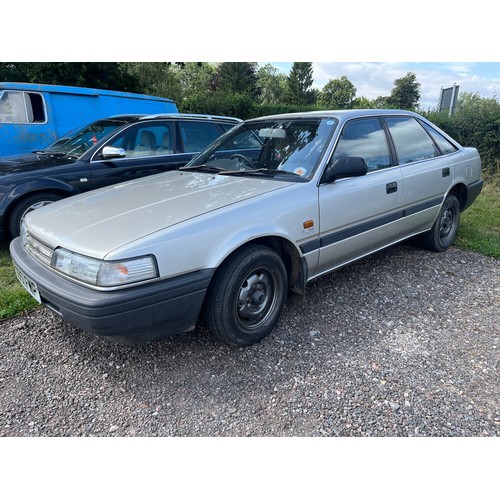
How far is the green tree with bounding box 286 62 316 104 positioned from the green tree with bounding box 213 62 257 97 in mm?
10734

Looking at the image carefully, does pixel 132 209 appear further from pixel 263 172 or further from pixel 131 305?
pixel 263 172

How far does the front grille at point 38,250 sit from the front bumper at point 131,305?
3.4 inches

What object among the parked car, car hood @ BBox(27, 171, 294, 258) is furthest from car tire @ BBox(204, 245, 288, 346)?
car hood @ BBox(27, 171, 294, 258)

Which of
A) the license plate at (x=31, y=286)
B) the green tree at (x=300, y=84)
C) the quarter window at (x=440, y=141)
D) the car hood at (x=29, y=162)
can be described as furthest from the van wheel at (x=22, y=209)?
the green tree at (x=300, y=84)

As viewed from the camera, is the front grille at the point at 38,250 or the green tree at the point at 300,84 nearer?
the front grille at the point at 38,250

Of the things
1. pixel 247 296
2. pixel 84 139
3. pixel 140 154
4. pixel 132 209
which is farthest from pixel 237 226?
pixel 84 139

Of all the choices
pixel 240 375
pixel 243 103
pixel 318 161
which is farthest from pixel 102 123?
pixel 243 103

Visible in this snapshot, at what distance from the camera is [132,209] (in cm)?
268

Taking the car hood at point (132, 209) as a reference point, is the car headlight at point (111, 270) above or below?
below

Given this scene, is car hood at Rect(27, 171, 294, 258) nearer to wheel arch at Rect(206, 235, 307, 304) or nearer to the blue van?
A: wheel arch at Rect(206, 235, 307, 304)

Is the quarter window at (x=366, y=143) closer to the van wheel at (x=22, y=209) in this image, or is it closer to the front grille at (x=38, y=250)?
the front grille at (x=38, y=250)

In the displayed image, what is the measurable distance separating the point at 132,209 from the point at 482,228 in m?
5.05

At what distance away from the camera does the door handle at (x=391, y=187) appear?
3.49 meters

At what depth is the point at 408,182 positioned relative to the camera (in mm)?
3725
